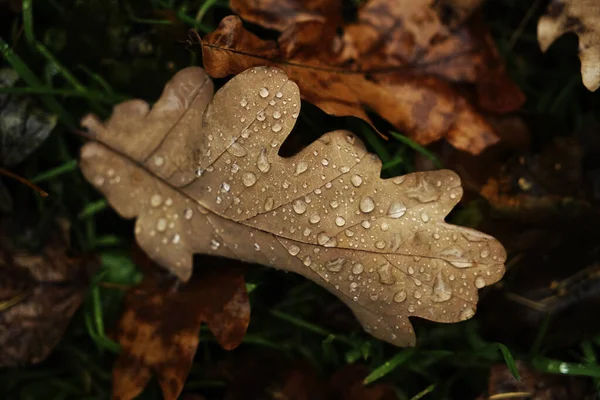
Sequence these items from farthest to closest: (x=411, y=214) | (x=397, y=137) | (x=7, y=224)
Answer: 1. (x=7, y=224)
2. (x=397, y=137)
3. (x=411, y=214)

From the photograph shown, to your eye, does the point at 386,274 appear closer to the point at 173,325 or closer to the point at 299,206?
the point at 299,206

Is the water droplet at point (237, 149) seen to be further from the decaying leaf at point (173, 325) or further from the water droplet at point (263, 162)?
the decaying leaf at point (173, 325)

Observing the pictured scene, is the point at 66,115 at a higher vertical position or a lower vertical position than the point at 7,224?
higher

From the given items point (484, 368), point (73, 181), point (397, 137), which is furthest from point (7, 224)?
point (484, 368)

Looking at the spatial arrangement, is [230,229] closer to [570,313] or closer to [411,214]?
[411,214]

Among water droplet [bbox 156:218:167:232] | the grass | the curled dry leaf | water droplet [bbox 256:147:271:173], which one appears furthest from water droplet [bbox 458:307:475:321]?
water droplet [bbox 156:218:167:232]

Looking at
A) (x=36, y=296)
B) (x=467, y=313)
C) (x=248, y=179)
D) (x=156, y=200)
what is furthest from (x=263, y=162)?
(x=36, y=296)

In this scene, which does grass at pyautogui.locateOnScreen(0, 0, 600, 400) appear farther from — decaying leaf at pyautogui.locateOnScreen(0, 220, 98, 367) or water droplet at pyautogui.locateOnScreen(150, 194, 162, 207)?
water droplet at pyautogui.locateOnScreen(150, 194, 162, 207)
